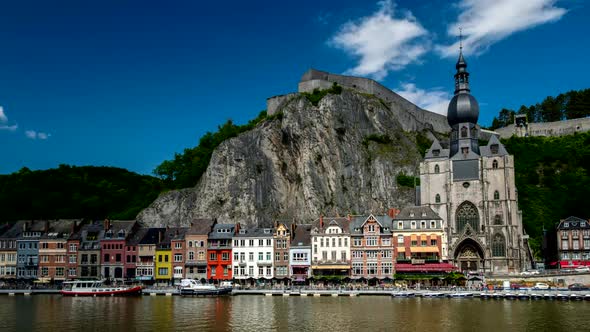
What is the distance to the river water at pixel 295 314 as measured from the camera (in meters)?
38.4

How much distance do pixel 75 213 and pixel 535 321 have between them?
78.0 metres

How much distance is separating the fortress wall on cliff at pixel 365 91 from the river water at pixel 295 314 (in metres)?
51.8

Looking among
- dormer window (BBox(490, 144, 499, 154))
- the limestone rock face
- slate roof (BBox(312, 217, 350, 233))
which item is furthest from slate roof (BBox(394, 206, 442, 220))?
the limestone rock face

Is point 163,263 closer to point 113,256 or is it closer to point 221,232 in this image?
point 113,256

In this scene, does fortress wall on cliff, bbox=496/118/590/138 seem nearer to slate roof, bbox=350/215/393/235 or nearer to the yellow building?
slate roof, bbox=350/215/393/235

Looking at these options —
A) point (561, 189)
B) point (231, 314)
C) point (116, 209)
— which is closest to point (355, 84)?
point (561, 189)

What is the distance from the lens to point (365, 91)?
351 feet

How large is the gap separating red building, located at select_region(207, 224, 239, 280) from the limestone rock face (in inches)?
416

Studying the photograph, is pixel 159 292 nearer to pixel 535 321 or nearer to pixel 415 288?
pixel 415 288

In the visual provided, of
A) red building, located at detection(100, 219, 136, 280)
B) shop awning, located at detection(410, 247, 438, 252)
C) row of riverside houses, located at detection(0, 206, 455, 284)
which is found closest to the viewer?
shop awning, located at detection(410, 247, 438, 252)

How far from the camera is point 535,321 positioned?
4006cm

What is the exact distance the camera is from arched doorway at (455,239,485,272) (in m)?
73.0

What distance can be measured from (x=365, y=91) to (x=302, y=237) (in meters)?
43.3

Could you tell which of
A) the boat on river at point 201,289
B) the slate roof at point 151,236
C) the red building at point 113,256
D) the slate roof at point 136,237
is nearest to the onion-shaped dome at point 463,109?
the boat on river at point 201,289
